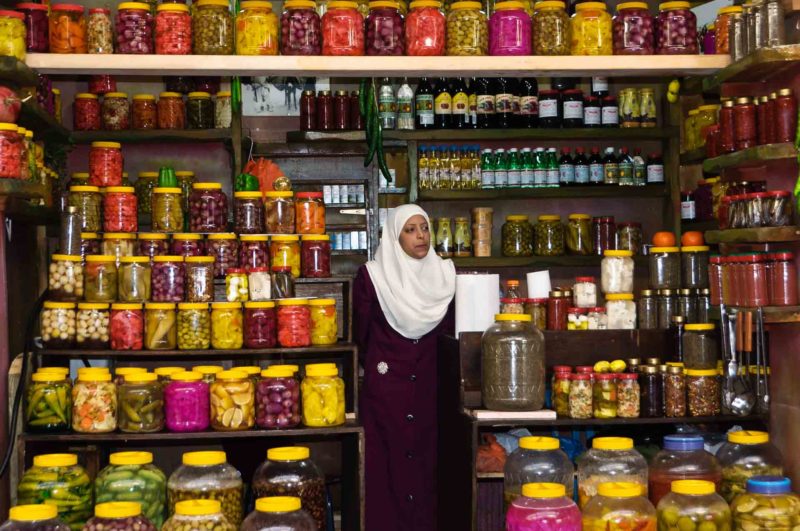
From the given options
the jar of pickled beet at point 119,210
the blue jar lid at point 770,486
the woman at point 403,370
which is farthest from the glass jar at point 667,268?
the jar of pickled beet at point 119,210

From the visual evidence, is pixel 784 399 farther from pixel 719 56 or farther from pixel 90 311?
pixel 90 311

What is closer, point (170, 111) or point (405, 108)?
point (170, 111)

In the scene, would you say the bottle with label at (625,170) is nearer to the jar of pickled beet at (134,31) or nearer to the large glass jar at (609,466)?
the large glass jar at (609,466)

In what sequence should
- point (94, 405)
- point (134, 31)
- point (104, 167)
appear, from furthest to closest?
point (104, 167) → point (134, 31) → point (94, 405)

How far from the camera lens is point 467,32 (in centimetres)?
360

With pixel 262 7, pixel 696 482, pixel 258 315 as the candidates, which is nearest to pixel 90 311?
pixel 258 315

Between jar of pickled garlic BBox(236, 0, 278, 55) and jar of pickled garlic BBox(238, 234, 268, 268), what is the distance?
78cm

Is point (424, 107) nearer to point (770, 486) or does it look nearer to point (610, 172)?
point (610, 172)

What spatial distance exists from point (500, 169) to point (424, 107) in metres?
0.55

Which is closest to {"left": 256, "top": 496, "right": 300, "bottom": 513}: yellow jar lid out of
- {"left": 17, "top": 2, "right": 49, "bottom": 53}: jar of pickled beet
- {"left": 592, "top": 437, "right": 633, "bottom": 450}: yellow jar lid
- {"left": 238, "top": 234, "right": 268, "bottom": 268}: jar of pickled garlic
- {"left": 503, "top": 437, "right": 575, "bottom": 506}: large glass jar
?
{"left": 503, "top": 437, "right": 575, "bottom": 506}: large glass jar

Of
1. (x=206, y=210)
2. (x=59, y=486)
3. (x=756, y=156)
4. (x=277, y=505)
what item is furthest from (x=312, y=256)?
(x=277, y=505)

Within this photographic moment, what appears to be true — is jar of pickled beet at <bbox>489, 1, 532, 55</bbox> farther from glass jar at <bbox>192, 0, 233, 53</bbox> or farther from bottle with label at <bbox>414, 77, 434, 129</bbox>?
bottle with label at <bbox>414, 77, 434, 129</bbox>

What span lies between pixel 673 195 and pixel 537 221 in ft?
2.56

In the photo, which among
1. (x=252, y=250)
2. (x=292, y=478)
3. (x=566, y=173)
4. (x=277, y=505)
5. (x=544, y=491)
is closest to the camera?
(x=277, y=505)
